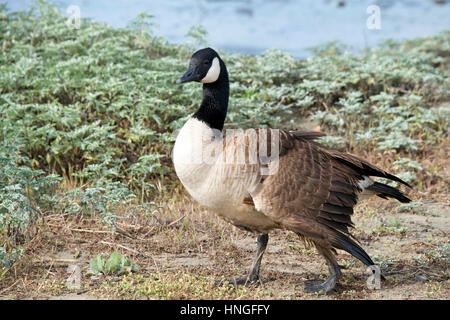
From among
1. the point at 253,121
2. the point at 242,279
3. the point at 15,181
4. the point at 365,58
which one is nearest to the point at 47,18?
the point at 253,121

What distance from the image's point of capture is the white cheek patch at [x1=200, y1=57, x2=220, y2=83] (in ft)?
15.1

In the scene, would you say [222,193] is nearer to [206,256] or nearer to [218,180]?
[218,180]

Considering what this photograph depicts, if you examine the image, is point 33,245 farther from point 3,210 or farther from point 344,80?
point 344,80

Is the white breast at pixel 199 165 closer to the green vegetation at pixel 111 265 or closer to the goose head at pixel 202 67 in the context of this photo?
the goose head at pixel 202 67

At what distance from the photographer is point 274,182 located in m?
4.01

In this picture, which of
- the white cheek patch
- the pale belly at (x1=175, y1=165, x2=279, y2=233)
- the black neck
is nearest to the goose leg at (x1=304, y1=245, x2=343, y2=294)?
the pale belly at (x1=175, y1=165, x2=279, y2=233)

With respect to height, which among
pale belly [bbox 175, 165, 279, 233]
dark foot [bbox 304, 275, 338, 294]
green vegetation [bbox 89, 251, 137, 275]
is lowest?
dark foot [bbox 304, 275, 338, 294]

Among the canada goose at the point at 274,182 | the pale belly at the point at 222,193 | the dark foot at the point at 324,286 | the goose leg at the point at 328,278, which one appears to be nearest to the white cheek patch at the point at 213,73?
the canada goose at the point at 274,182

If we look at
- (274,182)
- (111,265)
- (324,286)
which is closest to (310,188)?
(274,182)

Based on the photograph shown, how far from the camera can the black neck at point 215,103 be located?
4.55m

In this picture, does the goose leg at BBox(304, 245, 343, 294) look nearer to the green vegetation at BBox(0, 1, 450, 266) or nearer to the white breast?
the white breast

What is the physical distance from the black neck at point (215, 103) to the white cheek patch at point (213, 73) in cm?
5

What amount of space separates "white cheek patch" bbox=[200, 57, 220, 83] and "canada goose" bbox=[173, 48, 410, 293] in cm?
17

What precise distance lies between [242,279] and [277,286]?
30 centimetres
